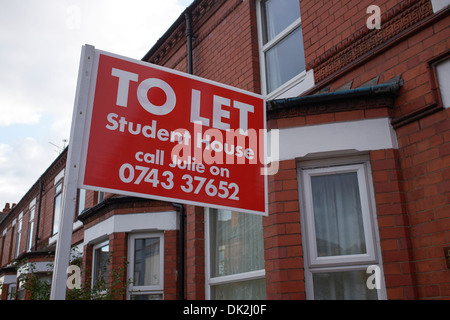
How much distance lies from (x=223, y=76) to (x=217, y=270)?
2967 millimetres

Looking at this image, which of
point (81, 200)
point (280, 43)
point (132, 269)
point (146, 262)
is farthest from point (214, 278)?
point (81, 200)

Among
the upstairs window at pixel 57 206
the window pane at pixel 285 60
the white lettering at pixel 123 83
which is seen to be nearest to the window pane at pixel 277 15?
the window pane at pixel 285 60

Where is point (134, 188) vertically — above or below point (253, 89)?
below

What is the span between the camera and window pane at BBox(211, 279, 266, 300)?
4.92 metres

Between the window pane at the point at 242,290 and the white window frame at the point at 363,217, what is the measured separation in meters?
1.16

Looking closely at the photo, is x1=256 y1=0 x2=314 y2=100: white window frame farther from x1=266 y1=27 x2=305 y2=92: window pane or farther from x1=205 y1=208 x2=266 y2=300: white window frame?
x1=205 y1=208 x2=266 y2=300: white window frame

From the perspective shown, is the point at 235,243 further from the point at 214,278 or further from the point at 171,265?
the point at 171,265

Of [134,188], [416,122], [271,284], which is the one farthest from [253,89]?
[134,188]

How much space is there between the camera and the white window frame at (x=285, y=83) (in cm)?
529

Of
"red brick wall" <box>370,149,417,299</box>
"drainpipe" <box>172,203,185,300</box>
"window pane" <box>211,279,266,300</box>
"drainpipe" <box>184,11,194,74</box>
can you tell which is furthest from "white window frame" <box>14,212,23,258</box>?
"red brick wall" <box>370,149,417,299</box>

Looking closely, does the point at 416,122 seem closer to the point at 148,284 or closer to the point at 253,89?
the point at 253,89

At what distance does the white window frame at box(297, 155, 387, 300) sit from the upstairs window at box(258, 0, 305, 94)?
1.74m

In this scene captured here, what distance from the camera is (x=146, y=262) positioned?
7.27m

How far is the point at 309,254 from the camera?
12.8ft
